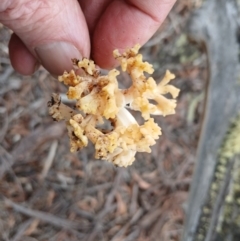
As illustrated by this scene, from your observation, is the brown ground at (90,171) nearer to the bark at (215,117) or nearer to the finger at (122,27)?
the bark at (215,117)

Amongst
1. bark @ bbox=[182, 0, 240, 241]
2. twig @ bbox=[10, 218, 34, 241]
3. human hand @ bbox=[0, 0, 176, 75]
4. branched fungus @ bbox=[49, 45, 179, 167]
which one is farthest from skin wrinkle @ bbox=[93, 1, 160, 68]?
twig @ bbox=[10, 218, 34, 241]

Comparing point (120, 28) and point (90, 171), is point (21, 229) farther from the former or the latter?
point (120, 28)

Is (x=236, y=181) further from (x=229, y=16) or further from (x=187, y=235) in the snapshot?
(x=229, y=16)

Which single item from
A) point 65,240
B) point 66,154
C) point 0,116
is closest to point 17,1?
point 0,116

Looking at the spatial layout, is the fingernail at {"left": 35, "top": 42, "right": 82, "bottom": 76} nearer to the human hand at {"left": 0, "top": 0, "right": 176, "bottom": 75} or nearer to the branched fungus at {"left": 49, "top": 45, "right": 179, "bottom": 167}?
the human hand at {"left": 0, "top": 0, "right": 176, "bottom": 75}

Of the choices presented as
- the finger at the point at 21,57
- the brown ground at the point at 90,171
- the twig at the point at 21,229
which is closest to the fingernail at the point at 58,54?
the finger at the point at 21,57

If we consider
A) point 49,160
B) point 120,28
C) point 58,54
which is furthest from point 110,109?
point 49,160
